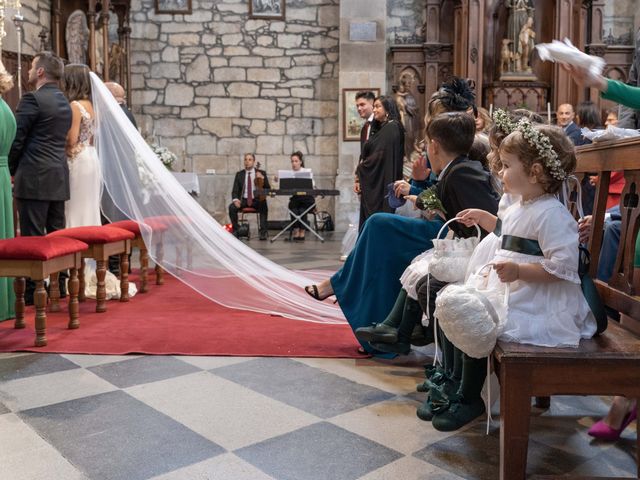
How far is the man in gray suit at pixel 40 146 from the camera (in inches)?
177

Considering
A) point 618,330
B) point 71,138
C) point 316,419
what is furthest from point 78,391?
point 71,138

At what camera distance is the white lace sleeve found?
193cm

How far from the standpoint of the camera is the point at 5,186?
424cm

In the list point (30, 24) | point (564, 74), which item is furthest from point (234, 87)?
point (564, 74)

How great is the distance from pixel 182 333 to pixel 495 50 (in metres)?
8.16

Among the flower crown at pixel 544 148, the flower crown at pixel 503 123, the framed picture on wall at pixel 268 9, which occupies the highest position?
the framed picture on wall at pixel 268 9

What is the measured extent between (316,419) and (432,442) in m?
0.44

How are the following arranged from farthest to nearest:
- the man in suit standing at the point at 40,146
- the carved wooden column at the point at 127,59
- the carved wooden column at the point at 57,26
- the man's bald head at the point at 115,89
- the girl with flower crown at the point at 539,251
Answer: the carved wooden column at the point at 127,59, the carved wooden column at the point at 57,26, the man's bald head at the point at 115,89, the man in suit standing at the point at 40,146, the girl with flower crown at the point at 539,251

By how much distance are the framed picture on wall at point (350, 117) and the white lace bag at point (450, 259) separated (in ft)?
27.1

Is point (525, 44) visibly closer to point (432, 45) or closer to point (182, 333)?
point (432, 45)

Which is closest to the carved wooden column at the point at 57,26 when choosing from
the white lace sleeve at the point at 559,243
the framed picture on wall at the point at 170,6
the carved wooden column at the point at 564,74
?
the framed picture on wall at the point at 170,6

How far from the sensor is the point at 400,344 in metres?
2.96

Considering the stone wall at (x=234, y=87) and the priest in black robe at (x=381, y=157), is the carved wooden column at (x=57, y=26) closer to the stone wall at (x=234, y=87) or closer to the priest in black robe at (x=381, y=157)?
the stone wall at (x=234, y=87)

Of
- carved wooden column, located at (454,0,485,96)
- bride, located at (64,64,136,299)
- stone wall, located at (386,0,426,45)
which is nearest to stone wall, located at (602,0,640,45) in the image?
carved wooden column, located at (454,0,485,96)
